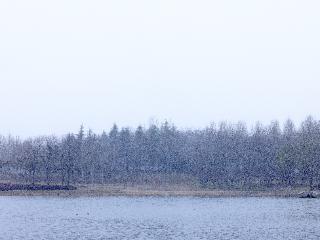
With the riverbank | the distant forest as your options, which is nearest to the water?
the riverbank

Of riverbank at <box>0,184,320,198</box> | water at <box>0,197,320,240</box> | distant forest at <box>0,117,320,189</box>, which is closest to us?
water at <box>0,197,320,240</box>

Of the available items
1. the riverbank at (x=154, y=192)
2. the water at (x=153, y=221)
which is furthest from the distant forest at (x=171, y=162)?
the water at (x=153, y=221)

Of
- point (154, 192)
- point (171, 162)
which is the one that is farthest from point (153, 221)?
point (171, 162)

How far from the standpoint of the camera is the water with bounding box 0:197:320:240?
40188mm

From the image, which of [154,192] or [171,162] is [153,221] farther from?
[171,162]

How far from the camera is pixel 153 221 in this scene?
165ft

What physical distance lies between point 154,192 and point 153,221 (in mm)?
40962

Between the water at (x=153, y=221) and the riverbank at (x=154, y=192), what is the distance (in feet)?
51.8

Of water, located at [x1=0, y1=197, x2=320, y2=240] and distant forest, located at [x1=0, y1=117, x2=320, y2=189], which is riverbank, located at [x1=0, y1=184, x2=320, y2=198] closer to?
distant forest, located at [x1=0, y1=117, x2=320, y2=189]

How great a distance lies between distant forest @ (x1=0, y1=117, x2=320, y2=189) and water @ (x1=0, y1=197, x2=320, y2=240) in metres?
35.1

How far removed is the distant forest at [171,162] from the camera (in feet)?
340

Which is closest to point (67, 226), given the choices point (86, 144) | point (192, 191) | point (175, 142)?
point (192, 191)

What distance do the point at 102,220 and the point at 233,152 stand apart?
247 ft

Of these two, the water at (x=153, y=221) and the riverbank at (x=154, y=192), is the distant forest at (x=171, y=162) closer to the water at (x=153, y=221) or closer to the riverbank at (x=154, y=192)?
the riverbank at (x=154, y=192)
